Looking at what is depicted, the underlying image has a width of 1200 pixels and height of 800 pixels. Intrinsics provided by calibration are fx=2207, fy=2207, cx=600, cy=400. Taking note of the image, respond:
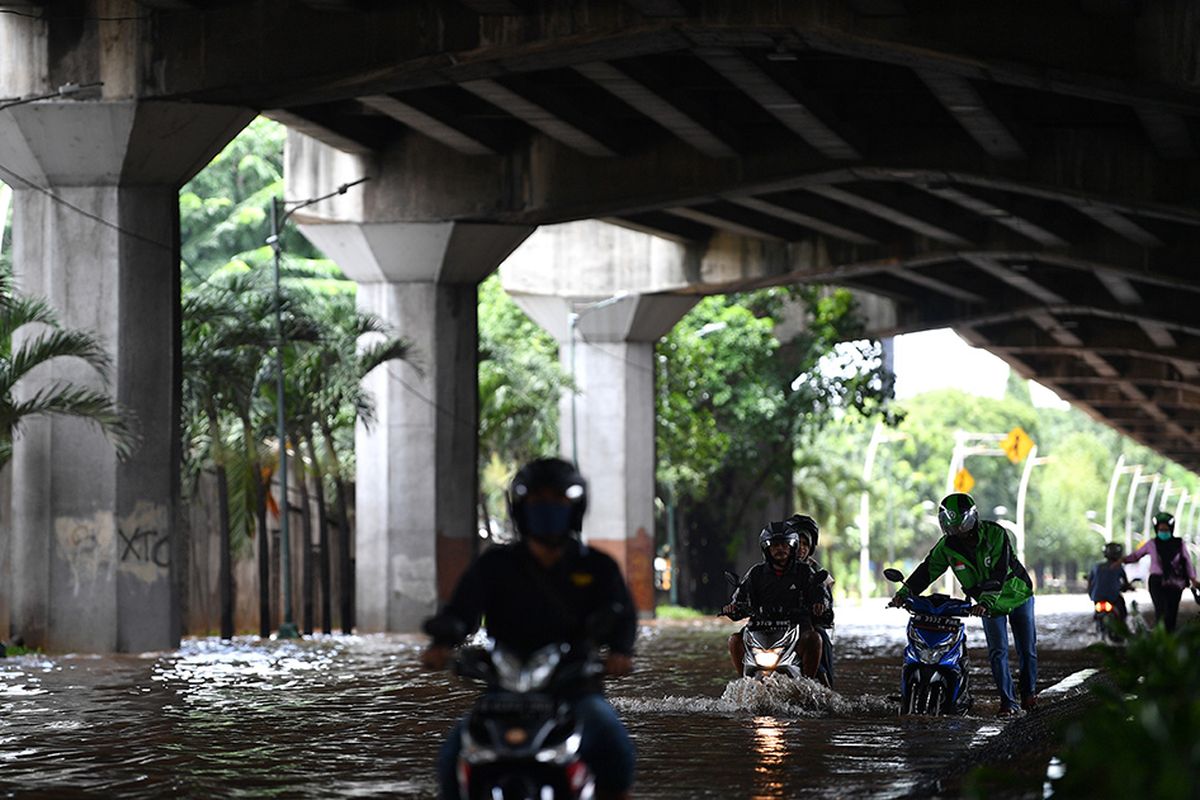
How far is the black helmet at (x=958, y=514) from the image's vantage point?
15.3m

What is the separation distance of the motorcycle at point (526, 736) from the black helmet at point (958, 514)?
27.7 feet

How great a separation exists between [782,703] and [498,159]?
2205 centimetres

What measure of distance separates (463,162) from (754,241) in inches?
432

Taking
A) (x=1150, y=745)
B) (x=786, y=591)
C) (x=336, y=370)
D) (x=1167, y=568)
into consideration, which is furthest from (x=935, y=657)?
(x=336, y=370)

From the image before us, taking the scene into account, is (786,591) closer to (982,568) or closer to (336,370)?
(982,568)

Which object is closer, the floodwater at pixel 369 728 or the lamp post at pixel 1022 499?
the floodwater at pixel 369 728

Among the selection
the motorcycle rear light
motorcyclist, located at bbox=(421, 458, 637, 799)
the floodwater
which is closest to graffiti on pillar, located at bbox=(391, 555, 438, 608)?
the floodwater

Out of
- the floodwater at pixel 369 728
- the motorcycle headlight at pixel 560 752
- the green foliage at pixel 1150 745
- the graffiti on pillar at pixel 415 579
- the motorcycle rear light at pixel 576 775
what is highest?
the green foliage at pixel 1150 745

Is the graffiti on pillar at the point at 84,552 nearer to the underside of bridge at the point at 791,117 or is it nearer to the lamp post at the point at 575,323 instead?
the underside of bridge at the point at 791,117

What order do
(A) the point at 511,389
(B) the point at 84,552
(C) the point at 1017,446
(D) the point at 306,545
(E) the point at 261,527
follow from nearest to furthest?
(B) the point at 84,552, (E) the point at 261,527, (D) the point at 306,545, (A) the point at 511,389, (C) the point at 1017,446

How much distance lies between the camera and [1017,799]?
904cm

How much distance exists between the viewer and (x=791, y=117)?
3131 cm

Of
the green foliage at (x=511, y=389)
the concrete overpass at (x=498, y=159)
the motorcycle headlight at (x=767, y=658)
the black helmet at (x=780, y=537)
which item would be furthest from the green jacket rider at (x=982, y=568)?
the green foliage at (x=511, y=389)

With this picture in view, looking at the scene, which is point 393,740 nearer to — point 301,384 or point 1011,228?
point 301,384
